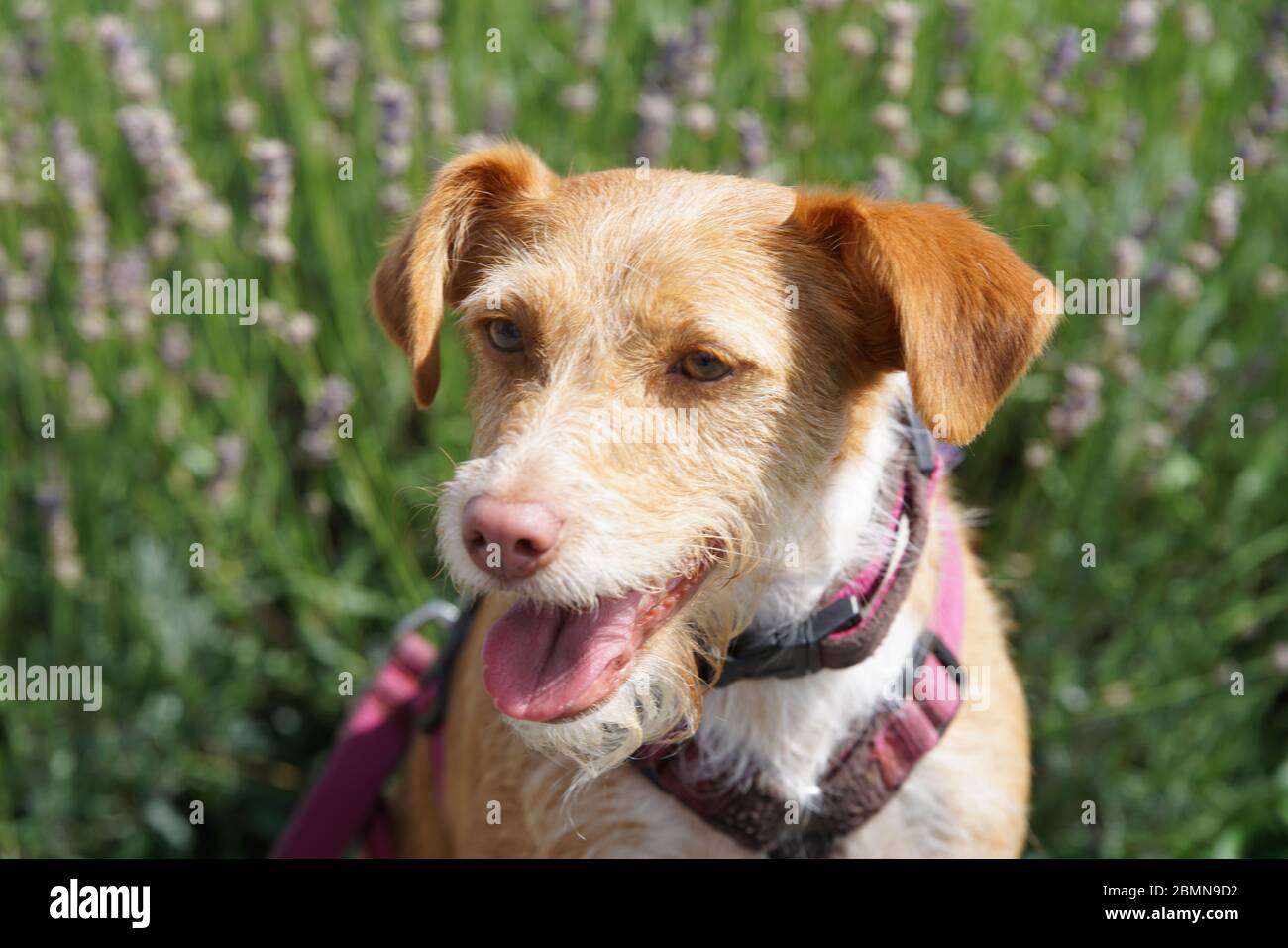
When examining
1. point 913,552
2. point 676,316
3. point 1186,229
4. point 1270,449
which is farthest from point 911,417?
point 1186,229

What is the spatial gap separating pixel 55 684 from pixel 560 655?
1878 millimetres

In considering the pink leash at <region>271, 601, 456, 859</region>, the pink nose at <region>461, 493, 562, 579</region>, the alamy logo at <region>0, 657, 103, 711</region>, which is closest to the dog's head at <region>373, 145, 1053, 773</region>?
the pink nose at <region>461, 493, 562, 579</region>

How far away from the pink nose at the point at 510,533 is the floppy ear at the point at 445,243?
1.45 feet

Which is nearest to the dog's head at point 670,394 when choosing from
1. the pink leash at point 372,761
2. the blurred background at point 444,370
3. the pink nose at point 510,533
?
the pink nose at point 510,533

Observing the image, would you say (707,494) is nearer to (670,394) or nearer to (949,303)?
(670,394)

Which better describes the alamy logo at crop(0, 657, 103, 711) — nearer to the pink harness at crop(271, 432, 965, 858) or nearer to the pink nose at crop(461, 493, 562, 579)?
the pink harness at crop(271, 432, 965, 858)

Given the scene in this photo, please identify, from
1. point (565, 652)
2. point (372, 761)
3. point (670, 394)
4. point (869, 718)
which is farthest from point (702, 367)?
point (372, 761)

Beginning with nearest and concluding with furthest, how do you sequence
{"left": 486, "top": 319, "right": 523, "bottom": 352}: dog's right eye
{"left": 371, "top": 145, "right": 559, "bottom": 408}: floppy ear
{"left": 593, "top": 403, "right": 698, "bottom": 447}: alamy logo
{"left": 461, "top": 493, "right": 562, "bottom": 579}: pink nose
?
{"left": 461, "top": 493, "right": 562, "bottom": 579}: pink nose, {"left": 593, "top": 403, "right": 698, "bottom": 447}: alamy logo, {"left": 486, "top": 319, "right": 523, "bottom": 352}: dog's right eye, {"left": 371, "top": 145, "right": 559, "bottom": 408}: floppy ear

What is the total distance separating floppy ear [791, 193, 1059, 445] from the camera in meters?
1.62

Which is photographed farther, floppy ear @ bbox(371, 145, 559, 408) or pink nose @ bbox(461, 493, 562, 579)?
floppy ear @ bbox(371, 145, 559, 408)

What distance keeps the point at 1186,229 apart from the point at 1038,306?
176 cm
